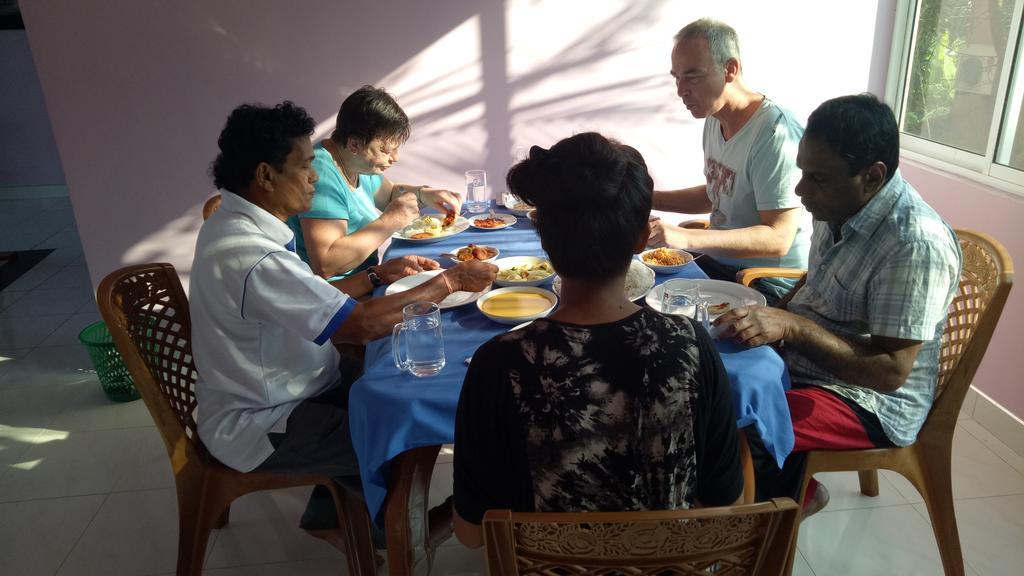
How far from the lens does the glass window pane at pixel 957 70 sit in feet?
9.22

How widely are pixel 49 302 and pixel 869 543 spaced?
4.39m

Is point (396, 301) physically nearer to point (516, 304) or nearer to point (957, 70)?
point (516, 304)

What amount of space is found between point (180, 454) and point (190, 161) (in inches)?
82.5

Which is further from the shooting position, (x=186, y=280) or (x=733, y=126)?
(x=186, y=280)

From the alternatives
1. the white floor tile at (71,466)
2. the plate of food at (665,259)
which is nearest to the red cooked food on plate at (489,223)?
the plate of food at (665,259)

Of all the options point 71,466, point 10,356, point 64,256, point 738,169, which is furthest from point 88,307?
point 738,169

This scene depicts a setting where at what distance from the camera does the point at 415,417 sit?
1391 mm

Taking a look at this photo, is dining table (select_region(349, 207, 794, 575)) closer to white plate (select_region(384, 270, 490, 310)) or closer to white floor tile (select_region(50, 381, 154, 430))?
white plate (select_region(384, 270, 490, 310))

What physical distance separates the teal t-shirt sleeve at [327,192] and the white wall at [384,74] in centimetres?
114

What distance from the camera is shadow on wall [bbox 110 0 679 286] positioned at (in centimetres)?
329

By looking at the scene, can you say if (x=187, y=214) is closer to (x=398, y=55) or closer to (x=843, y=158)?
(x=398, y=55)

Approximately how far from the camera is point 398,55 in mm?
3330

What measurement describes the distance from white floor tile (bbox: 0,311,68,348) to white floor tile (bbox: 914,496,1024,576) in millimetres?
4091

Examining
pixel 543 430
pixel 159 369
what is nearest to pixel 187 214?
pixel 159 369
